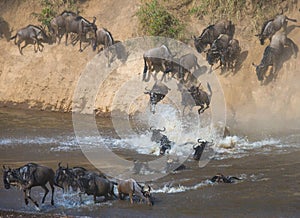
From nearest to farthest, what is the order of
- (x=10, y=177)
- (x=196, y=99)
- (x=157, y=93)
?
1. (x=10, y=177)
2. (x=196, y=99)
3. (x=157, y=93)

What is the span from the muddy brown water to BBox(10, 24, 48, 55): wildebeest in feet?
17.3

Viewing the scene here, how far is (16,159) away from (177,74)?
609 centimetres

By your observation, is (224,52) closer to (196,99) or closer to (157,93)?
(196,99)

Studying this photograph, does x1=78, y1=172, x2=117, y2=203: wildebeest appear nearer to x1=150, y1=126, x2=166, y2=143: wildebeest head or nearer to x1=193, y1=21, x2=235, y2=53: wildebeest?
x1=150, y1=126, x2=166, y2=143: wildebeest head

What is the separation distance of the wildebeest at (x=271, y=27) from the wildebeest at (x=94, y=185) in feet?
30.6

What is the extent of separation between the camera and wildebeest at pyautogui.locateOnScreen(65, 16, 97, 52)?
64.3ft

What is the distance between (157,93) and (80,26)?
12.5 ft

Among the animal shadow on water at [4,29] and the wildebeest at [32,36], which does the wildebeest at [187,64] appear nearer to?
the wildebeest at [32,36]

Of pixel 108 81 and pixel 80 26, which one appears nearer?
pixel 108 81

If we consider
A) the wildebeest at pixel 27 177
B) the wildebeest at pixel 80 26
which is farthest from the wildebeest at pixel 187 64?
the wildebeest at pixel 27 177

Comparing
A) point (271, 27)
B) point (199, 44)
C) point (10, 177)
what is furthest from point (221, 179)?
point (271, 27)

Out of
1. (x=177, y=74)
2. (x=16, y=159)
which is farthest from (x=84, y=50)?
(x=16, y=159)

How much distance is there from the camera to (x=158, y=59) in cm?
1806

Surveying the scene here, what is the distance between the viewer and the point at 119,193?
10609 millimetres
